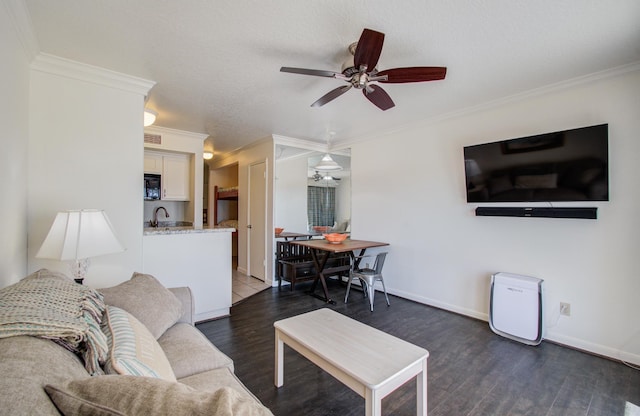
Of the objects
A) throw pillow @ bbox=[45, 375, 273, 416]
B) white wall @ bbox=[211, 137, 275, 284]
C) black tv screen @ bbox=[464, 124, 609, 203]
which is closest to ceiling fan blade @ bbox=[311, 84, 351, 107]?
black tv screen @ bbox=[464, 124, 609, 203]

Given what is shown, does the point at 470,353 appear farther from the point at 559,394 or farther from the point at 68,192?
the point at 68,192

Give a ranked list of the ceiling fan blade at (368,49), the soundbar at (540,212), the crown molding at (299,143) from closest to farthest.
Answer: the ceiling fan blade at (368,49) → the soundbar at (540,212) → the crown molding at (299,143)

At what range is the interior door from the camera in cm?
490

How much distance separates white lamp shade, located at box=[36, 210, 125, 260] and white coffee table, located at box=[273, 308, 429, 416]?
128 centimetres

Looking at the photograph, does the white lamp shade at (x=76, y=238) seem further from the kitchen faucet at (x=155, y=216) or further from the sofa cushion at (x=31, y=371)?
the kitchen faucet at (x=155, y=216)

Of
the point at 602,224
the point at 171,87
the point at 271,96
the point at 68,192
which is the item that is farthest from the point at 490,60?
the point at 68,192

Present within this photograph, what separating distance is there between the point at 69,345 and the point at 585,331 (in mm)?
3682

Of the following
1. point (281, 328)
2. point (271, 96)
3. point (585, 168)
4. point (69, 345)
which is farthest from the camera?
point (271, 96)

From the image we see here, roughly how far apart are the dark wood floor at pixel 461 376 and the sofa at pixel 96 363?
0.80 m

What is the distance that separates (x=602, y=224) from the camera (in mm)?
2549

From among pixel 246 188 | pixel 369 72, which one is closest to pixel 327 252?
pixel 246 188

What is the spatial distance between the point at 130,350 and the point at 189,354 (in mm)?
500

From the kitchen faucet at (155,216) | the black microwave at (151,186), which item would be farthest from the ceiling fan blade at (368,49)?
the kitchen faucet at (155,216)

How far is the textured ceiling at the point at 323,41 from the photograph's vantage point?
1.73 m
